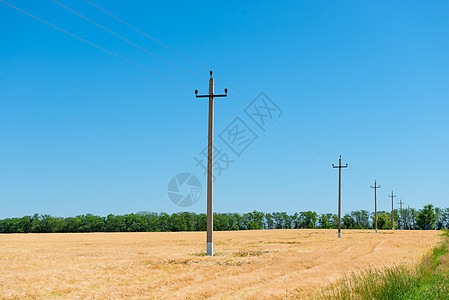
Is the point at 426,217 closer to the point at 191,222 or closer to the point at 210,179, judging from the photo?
the point at 191,222

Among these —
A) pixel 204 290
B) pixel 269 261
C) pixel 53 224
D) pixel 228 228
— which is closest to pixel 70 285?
pixel 204 290

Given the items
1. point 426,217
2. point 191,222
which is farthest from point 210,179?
point 426,217

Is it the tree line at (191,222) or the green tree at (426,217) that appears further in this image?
the green tree at (426,217)

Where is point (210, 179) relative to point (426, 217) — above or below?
above

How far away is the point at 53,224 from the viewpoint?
100 meters

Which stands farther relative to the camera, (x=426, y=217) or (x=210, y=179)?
(x=426, y=217)

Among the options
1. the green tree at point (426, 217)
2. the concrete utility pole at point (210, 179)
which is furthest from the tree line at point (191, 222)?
the concrete utility pole at point (210, 179)

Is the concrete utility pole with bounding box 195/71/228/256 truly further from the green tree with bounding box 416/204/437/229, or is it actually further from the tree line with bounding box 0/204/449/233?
the green tree with bounding box 416/204/437/229

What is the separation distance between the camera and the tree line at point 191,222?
101812 mm

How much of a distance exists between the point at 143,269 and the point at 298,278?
658 cm

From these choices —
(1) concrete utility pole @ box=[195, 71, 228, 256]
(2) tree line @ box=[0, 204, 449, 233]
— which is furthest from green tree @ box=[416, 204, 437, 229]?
(1) concrete utility pole @ box=[195, 71, 228, 256]

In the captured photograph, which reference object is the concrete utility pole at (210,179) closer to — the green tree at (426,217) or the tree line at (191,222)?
the tree line at (191,222)

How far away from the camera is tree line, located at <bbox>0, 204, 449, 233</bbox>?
101812 millimetres

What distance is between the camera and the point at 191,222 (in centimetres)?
11481
